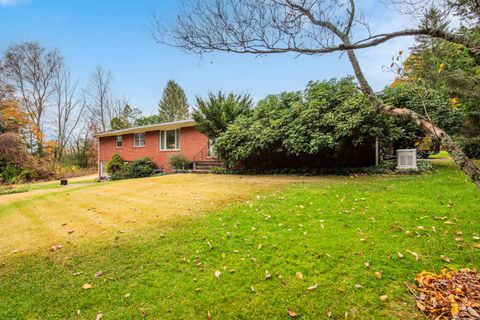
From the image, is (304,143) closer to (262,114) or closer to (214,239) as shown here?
(262,114)

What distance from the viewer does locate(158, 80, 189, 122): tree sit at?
4070 centimetres

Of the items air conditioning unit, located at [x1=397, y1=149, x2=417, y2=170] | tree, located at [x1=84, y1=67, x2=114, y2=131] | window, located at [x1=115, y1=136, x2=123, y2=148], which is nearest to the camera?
air conditioning unit, located at [x1=397, y1=149, x2=417, y2=170]

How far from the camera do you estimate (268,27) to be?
314 centimetres

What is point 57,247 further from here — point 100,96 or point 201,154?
point 100,96

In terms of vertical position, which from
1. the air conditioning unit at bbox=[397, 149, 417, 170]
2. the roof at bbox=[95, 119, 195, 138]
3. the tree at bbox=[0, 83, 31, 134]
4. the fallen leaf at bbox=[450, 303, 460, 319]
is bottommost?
the fallen leaf at bbox=[450, 303, 460, 319]

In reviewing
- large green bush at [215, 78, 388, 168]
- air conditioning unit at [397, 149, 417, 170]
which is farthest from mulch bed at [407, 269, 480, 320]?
air conditioning unit at [397, 149, 417, 170]

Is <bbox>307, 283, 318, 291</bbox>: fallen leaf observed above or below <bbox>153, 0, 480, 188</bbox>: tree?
below

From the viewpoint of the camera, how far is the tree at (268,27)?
10.1 ft

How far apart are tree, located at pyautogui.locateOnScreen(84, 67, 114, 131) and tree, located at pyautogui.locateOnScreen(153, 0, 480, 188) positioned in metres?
33.9

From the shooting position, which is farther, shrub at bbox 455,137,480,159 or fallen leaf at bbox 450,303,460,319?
shrub at bbox 455,137,480,159

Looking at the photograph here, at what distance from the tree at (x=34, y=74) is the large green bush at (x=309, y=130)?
24.6 metres

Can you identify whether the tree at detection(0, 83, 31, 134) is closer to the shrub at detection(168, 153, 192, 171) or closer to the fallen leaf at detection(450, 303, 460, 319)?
the shrub at detection(168, 153, 192, 171)

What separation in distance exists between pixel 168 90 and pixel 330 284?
4269 cm

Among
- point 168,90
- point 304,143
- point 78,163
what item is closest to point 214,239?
point 304,143
